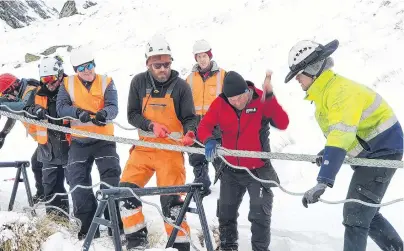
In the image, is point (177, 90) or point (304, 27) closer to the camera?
point (177, 90)

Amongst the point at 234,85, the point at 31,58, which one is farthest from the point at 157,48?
the point at 31,58

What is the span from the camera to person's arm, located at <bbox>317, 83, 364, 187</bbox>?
305 centimetres

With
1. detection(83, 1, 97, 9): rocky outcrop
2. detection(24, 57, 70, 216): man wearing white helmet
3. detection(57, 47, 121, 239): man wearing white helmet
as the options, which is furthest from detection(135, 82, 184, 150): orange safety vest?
detection(83, 1, 97, 9): rocky outcrop

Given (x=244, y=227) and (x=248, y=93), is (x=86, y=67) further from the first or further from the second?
(x=244, y=227)

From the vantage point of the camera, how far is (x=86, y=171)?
4801mm

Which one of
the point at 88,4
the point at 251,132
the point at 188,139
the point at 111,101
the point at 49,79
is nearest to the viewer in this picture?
the point at 188,139

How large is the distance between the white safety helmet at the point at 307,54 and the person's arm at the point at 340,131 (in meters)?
0.32

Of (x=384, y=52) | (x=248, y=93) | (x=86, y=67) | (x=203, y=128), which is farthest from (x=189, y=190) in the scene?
(x=384, y=52)

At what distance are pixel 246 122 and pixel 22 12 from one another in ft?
110

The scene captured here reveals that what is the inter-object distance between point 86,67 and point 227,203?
206 cm

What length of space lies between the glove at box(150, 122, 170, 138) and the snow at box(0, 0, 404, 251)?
1092 mm

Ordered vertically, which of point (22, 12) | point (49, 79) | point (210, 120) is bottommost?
point (210, 120)

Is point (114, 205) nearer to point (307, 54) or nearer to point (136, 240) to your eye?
point (136, 240)

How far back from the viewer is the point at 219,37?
1327 cm
